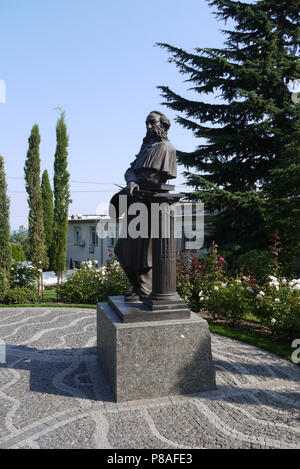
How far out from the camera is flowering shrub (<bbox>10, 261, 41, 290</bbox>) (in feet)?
32.1

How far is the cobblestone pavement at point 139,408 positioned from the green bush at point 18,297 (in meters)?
4.26

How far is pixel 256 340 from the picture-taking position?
5473 millimetres

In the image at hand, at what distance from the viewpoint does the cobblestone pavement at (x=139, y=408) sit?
102 inches

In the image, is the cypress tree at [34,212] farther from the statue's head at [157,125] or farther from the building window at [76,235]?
the building window at [76,235]

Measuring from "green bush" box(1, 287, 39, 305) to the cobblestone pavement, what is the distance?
4.26m

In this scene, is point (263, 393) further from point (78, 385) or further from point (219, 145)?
point (219, 145)

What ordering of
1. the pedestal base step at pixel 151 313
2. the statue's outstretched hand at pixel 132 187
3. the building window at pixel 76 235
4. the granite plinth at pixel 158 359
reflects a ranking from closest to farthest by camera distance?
the granite plinth at pixel 158 359, the pedestal base step at pixel 151 313, the statue's outstretched hand at pixel 132 187, the building window at pixel 76 235

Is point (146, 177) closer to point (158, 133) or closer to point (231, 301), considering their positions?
point (158, 133)

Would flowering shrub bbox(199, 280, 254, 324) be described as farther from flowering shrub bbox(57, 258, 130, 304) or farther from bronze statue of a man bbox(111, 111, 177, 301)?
bronze statue of a man bbox(111, 111, 177, 301)

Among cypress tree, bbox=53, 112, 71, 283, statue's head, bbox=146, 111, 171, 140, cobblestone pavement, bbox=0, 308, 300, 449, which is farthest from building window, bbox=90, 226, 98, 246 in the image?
statue's head, bbox=146, 111, 171, 140

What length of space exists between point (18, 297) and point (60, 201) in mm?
5116

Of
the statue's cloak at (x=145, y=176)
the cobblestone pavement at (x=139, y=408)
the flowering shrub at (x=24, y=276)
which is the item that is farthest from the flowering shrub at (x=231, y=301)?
the flowering shrub at (x=24, y=276)

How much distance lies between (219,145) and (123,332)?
9872 mm

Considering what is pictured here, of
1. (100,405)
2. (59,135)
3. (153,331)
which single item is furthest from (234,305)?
(59,135)
